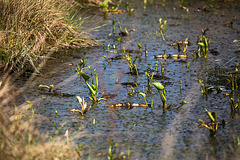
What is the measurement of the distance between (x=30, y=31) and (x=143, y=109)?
1.95 metres

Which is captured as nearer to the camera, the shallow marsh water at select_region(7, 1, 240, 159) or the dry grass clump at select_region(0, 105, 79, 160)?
the dry grass clump at select_region(0, 105, 79, 160)

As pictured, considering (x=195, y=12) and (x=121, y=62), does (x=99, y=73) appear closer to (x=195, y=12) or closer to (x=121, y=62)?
(x=121, y=62)

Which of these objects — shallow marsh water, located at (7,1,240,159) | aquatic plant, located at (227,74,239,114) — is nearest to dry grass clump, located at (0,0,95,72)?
shallow marsh water, located at (7,1,240,159)

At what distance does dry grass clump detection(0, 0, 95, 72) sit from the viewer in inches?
165

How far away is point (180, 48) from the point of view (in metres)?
4.97

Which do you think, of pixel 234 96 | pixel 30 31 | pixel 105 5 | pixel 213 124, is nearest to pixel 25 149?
pixel 213 124

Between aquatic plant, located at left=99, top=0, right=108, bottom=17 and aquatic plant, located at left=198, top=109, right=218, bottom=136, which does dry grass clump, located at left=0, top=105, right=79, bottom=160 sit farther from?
aquatic plant, located at left=99, top=0, right=108, bottom=17

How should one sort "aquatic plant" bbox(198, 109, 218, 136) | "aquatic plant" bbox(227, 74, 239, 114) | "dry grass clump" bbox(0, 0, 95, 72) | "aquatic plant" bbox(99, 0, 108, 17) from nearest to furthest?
"aquatic plant" bbox(198, 109, 218, 136) → "aquatic plant" bbox(227, 74, 239, 114) → "dry grass clump" bbox(0, 0, 95, 72) → "aquatic plant" bbox(99, 0, 108, 17)

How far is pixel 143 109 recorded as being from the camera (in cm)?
326

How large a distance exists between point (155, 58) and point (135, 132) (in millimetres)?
2141

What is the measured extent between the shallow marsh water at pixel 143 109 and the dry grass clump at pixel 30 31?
225 mm

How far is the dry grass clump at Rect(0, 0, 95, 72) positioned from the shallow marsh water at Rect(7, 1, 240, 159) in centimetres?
22

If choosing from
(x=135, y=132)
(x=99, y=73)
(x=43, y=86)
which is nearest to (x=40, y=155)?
(x=135, y=132)

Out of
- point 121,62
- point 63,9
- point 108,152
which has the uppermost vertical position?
point 63,9
